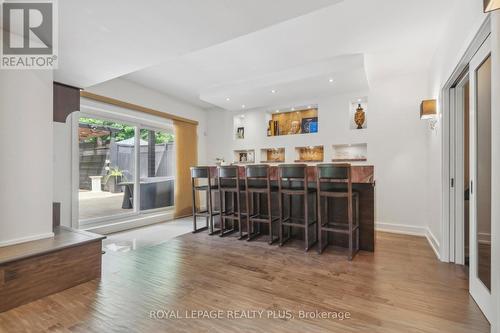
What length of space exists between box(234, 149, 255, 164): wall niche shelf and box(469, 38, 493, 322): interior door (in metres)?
4.23

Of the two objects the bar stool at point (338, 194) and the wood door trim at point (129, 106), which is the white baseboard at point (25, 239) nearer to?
the wood door trim at point (129, 106)

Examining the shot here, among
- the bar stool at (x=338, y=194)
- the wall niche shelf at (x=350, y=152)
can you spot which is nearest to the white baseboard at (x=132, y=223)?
the bar stool at (x=338, y=194)

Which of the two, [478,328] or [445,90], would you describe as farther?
[445,90]

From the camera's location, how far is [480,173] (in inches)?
78.5

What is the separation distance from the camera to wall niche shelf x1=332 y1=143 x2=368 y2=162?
4.69 meters

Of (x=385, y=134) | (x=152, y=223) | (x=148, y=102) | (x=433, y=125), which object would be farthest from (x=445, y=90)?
(x=152, y=223)

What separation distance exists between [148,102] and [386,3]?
14.3ft

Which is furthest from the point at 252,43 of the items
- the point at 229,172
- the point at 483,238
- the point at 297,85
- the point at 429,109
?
the point at 483,238

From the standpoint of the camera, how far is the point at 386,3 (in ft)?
7.82

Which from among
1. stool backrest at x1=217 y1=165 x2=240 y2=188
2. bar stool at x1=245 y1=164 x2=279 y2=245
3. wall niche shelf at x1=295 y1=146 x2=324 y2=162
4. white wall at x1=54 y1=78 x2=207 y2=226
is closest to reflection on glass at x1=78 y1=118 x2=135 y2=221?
white wall at x1=54 y1=78 x2=207 y2=226

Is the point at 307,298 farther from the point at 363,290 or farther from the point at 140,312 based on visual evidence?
the point at 140,312

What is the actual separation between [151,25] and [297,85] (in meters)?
2.72

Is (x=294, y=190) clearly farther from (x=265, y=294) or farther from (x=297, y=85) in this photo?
(x=297, y=85)

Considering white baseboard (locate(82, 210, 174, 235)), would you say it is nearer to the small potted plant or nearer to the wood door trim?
the small potted plant
